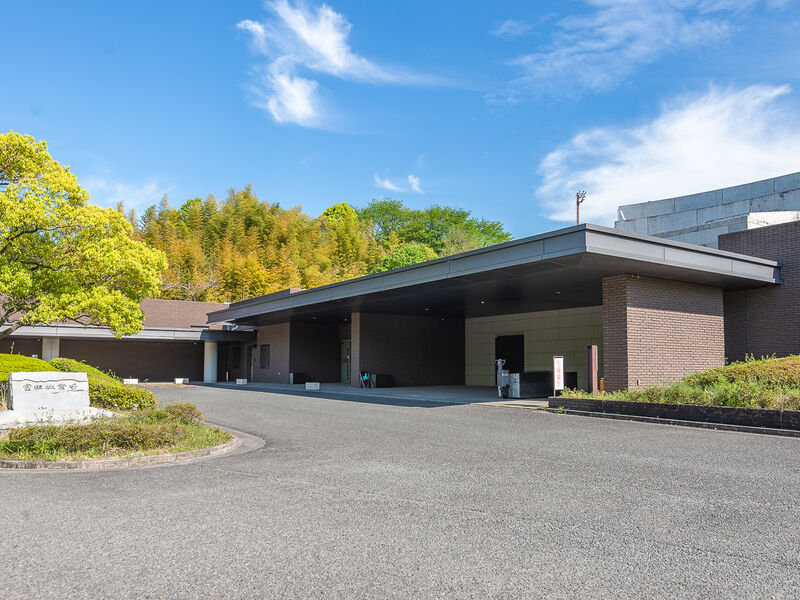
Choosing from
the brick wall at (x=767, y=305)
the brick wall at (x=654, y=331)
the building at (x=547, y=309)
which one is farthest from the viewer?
the brick wall at (x=767, y=305)

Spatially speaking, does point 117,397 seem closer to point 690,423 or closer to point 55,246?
point 55,246

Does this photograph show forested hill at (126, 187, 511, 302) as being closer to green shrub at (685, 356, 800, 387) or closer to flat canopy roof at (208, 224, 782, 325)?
flat canopy roof at (208, 224, 782, 325)

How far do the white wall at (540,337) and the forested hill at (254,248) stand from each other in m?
22.1

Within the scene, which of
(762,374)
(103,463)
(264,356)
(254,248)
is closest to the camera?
(103,463)

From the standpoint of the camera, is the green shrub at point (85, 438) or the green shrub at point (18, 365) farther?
the green shrub at point (18, 365)

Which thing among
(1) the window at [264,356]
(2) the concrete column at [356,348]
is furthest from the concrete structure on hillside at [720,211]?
(1) the window at [264,356]

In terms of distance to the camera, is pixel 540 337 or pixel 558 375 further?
pixel 540 337

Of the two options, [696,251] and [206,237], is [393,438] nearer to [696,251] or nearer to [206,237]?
[696,251]

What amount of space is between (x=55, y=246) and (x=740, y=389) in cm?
1782

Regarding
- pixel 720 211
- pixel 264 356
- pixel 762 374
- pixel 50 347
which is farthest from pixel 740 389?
pixel 50 347

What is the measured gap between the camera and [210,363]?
1492 inches

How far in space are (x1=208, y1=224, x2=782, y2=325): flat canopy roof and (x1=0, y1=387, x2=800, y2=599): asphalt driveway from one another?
527 centimetres

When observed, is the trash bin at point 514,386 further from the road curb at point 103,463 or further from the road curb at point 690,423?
the road curb at point 103,463

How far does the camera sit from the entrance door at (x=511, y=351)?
28202 millimetres
